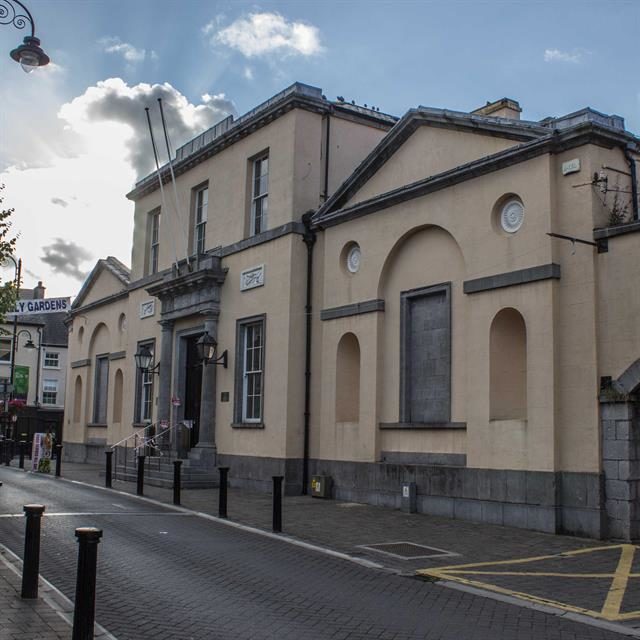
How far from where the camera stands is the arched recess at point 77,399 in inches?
1292

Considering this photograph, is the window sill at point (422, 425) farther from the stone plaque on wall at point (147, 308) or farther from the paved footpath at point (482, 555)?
the stone plaque on wall at point (147, 308)

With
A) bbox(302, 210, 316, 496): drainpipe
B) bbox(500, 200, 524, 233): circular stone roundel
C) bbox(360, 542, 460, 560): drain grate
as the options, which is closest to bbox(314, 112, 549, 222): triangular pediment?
bbox(302, 210, 316, 496): drainpipe

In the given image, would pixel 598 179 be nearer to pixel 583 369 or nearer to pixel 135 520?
pixel 583 369

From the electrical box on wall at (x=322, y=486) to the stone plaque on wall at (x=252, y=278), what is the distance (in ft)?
17.2

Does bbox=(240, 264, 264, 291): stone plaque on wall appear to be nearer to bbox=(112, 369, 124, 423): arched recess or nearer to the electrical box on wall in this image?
the electrical box on wall

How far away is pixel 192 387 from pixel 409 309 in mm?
9094

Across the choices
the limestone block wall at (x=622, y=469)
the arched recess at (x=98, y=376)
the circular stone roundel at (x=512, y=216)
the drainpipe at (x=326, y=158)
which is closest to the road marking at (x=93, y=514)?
the limestone block wall at (x=622, y=469)

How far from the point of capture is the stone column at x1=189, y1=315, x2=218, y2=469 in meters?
21.4

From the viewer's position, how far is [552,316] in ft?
43.7

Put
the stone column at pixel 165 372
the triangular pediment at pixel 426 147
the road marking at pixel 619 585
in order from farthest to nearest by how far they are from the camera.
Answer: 1. the stone column at pixel 165 372
2. the triangular pediment at pixel 426 147
3. the road marking at pixel 619 585

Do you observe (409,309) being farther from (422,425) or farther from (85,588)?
(85,588)

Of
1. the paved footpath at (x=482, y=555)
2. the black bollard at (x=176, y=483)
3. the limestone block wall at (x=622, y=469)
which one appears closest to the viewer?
the paved footpath at (x=482, y=555)

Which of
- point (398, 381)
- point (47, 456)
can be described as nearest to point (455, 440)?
point (398, 381)

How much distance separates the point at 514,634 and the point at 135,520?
8047mm
